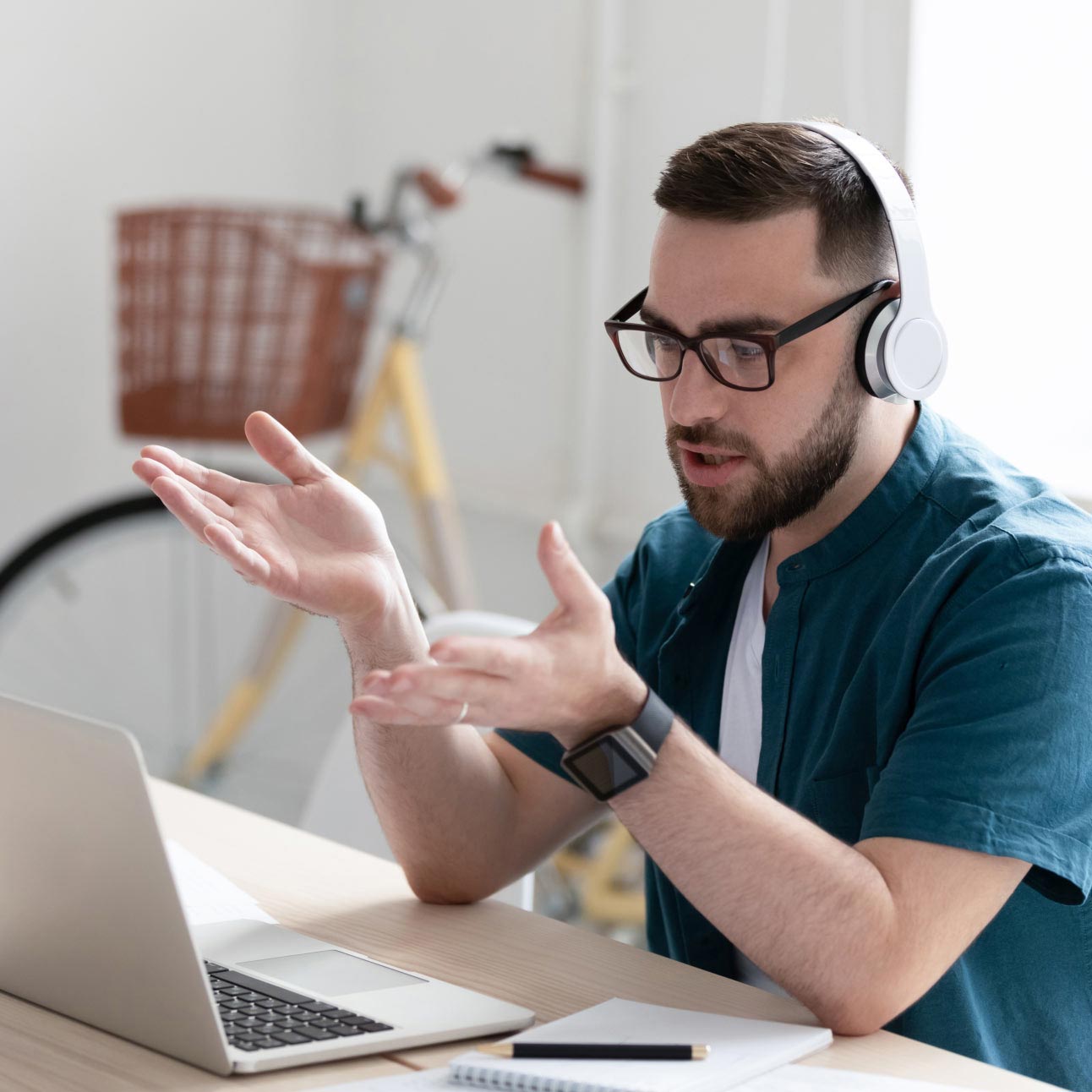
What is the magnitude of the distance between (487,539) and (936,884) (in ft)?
6.68

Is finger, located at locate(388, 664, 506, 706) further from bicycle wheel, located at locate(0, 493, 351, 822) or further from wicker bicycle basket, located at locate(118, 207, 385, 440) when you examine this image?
bicycle wheel, located at locate(0, 493, 351, 822)

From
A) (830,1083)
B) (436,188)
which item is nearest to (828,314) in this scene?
(830,1083)

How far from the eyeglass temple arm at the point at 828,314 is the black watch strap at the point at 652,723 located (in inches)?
13.2

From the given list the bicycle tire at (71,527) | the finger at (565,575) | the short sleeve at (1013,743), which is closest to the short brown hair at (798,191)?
the short sleeve at (1013,743)

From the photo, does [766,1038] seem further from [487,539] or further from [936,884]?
[487,539]

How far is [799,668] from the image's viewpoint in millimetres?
1226

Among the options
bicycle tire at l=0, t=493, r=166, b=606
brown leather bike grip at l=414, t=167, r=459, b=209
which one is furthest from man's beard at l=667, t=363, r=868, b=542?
bicycle tire at l=0, t=493, r=166, b=606

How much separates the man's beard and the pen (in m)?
0.47

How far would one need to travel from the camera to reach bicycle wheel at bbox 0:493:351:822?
2.94 metres

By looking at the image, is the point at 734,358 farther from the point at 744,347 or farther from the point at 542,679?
the point at 542,679

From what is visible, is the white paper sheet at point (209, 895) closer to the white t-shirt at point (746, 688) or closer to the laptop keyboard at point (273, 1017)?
the laptop keyboard at point (273, 1017)

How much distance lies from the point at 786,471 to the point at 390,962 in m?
0.47

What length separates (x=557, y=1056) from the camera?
0.85 m

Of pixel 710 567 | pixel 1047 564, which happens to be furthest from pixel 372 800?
pixel 1047 564
